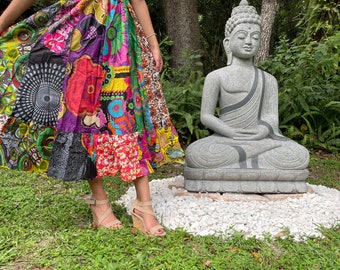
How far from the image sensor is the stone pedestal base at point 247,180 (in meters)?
3.52

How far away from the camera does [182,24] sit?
7.11m

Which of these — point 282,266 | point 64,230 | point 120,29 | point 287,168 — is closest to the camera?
point 282,266

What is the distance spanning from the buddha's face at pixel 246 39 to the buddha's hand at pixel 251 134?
0.67m

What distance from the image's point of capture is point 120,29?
2.56 metres

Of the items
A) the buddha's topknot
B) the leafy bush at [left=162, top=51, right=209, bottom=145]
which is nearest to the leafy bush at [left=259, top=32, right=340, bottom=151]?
the leafy bush at [left=162, top=51, right=209, bottom=145]

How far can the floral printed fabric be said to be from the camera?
2510 mm

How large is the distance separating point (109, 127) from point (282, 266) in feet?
4.34

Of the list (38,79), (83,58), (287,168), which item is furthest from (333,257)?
(38,79)

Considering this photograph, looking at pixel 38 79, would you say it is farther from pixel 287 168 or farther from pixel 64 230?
pixel 287 168

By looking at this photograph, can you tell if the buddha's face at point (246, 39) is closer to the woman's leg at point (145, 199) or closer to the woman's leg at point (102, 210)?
the woman's leg at point (145, 199)

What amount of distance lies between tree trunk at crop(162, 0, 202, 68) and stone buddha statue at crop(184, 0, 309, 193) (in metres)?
3.31

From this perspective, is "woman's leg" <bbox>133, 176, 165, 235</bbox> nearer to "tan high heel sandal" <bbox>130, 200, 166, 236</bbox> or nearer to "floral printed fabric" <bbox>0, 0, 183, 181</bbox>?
"tan high heel sandal" <bbox>130, 200, 166, 236</bbox>

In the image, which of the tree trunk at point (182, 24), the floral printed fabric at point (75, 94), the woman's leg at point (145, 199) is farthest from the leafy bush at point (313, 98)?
the floral printed fabric at point (75, 94)

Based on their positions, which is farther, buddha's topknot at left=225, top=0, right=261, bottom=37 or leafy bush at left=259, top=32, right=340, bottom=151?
leafy bush at left=259, top=32, right=340, bottom=151
